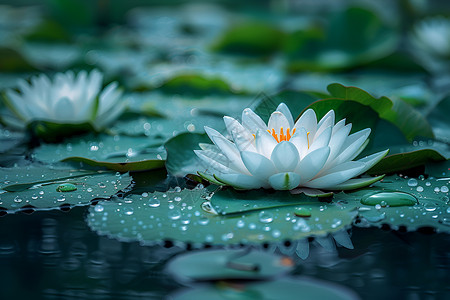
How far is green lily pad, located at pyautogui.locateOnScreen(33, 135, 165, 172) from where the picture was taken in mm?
1376

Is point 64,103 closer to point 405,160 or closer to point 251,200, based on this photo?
point 251,200

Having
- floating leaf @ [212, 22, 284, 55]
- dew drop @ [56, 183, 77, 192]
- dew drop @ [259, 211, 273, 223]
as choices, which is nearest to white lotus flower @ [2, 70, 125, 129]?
dew drop @ [56, 183, 77, 192]

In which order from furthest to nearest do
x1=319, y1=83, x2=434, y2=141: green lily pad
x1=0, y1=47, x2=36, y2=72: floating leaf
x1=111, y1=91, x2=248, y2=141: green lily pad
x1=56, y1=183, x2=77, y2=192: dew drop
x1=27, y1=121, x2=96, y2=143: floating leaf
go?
x1=0, y1=47, x2=36, y2=72: floating leaf
x1=111, y1=91, x2=248, y2=141: green lily pad
x1=27, y1=121, x2=96, y2=143: floating leaf
x1=319, y1=83, x2=434, y2=141: green lily pad
x1=56, y1=183, x2=77, y2=192: dew drop

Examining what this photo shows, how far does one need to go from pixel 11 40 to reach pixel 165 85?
5.51ft

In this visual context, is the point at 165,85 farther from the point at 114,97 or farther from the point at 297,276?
the point at 297,276

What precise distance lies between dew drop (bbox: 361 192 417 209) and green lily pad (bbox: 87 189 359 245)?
0.03m

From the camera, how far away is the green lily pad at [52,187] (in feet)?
3.80

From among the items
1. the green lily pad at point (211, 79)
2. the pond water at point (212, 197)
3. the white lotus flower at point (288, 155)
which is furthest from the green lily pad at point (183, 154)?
the green lily pad at point (211, 79)

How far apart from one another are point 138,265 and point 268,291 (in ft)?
0.83

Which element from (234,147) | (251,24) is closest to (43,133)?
(234,147)

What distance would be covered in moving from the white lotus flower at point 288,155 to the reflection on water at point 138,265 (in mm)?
159

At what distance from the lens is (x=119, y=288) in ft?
2.71

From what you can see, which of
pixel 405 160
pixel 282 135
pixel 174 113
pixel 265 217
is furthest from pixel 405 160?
pixel 174 113

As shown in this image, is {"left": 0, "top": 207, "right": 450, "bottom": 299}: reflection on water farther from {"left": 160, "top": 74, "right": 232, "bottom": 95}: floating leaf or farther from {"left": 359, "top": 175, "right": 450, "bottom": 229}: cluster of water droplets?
{"left": 160, "top": 74, "right": 232, "bottom": 95}: floating leaf
